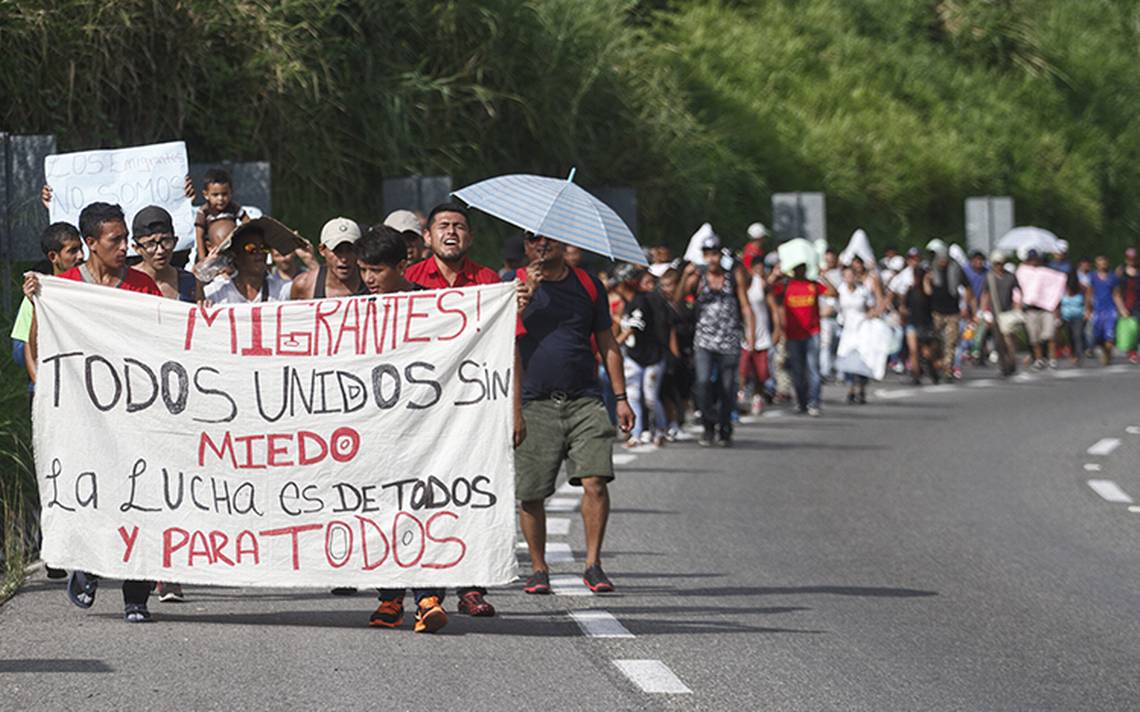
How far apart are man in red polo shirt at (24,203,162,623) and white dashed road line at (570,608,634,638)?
74.1 inches

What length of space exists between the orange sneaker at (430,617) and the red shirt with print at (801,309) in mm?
14245

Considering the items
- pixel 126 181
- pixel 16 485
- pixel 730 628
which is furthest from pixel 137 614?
pixel 126 181

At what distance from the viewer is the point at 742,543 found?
43.3 ft

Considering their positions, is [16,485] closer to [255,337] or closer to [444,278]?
[255,337]

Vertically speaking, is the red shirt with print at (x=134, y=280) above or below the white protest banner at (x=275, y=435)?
above

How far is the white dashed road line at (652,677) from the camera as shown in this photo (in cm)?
812

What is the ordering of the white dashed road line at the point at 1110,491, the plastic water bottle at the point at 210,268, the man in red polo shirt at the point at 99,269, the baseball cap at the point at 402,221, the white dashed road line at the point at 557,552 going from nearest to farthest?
the man in red polo shirt at the point at 99,269
the plastic water bottle at the point at 210,268
the baseball cap at the point at 402,221
the white dashed road line at the point at 557,552
the white dashed road line at the point at 1110,491

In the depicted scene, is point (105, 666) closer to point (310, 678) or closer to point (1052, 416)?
point (310, 678)

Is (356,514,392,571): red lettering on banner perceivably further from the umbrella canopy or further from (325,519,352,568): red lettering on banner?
the umbrella canopy

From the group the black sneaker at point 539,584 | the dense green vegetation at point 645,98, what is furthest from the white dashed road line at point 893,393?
the black sneaker at point 539,584

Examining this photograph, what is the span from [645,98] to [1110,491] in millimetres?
21086

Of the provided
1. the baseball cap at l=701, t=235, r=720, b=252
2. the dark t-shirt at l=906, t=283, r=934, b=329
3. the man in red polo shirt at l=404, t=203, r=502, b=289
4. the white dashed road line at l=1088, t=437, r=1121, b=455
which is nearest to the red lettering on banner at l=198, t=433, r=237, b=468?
the man in red polo shirt at l=404, t=203, r=502, b=289

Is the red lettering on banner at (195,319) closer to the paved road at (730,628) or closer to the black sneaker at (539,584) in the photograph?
the paved road at (730,628)

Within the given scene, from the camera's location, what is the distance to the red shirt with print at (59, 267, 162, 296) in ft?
33.3
